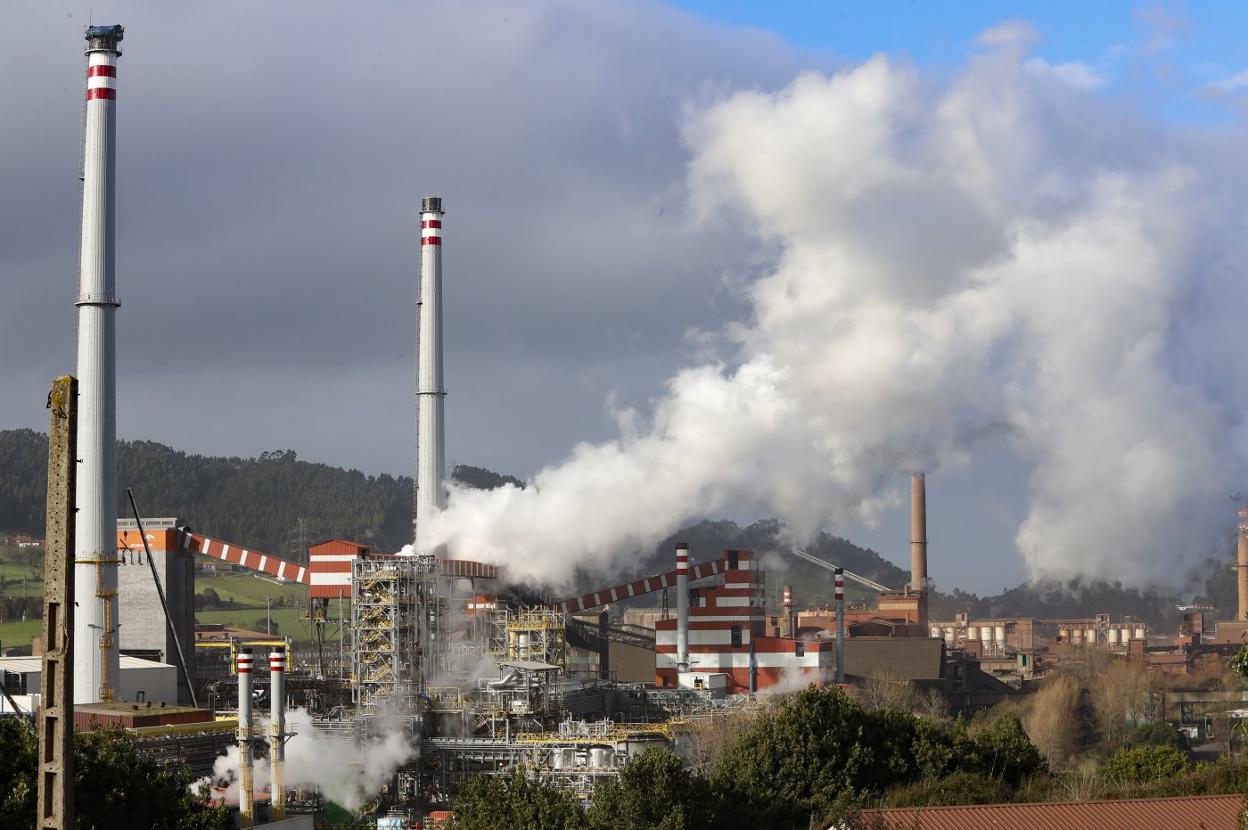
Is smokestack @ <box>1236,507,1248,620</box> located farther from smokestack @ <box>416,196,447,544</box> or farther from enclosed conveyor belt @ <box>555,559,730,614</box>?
smokestack @ <box>416,196,447,544</box>

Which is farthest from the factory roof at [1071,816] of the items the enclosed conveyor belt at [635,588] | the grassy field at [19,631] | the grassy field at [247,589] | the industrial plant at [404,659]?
the grassy field at [247,589]

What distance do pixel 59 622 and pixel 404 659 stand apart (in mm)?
48290

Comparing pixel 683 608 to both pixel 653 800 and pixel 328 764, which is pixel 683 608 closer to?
pixel 328 764

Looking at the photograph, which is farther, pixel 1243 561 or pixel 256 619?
pixel 256 619

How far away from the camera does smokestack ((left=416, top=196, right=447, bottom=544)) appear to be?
7938cm

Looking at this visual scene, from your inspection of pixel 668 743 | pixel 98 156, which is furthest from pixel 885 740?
pixel 98 156

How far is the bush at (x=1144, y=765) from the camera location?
48.4 meters

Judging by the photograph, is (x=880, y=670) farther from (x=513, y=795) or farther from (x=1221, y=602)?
(x=513, y=795)

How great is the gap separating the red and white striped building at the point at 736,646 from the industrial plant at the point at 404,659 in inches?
A: 4.6

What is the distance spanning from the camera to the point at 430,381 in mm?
80188

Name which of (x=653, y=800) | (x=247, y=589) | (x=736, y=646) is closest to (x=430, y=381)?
(x=736, y=646)

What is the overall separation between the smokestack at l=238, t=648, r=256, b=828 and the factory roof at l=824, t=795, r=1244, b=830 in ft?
61.2

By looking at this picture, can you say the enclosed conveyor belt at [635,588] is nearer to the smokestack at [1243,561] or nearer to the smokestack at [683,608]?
the smokestack at [683,608]

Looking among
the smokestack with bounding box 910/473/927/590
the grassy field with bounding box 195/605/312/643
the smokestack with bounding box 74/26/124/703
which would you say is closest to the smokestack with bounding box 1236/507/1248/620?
the smokestack with bounding box 910/473/927/590
